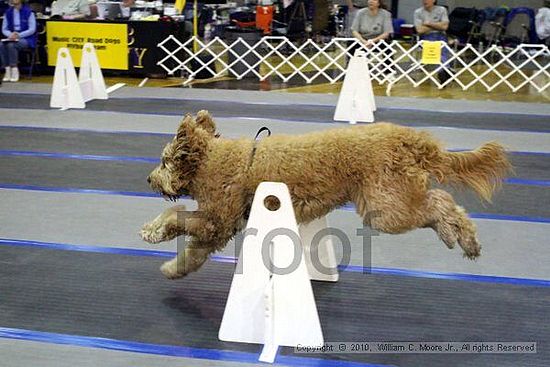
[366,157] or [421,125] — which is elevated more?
[366,157]

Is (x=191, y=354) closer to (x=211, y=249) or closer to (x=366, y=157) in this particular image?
(x=211, y=249)

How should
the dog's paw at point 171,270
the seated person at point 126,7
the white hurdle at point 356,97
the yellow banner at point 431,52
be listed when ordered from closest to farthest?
the dog's paw at point 171,270 → the white hurdle at point 356,97 → the yellow banner at point 431,52 → the seated person at point 126,7

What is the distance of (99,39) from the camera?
12.2m

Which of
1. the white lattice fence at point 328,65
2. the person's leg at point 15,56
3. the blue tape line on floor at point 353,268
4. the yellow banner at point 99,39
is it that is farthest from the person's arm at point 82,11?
the blue tape line on floor at point 353,268

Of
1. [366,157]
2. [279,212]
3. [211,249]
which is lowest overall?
[211,249]

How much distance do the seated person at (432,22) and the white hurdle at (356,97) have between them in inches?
130

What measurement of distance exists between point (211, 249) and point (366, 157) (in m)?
0.95

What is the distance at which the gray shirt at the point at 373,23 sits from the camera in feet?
37.9

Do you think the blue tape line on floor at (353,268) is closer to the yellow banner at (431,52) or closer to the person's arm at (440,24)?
the yellow banner at (431,52)

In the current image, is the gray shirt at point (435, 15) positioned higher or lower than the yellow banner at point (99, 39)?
higher

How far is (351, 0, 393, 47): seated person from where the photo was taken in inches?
453

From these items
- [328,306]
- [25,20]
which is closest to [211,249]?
[328,306]

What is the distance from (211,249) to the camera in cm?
357

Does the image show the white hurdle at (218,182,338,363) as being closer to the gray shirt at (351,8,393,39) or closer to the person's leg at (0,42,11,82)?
the gray shirt at (351,8,393,39)
